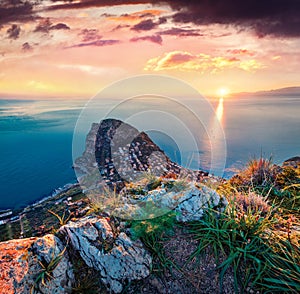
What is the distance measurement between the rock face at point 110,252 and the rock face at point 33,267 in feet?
1.04

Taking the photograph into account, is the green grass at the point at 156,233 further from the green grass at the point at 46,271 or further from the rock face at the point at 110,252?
the green grass at the point at 46,271

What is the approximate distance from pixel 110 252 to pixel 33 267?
1.15 meters

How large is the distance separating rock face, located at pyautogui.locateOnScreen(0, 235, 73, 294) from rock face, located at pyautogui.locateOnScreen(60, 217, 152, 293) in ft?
1.04

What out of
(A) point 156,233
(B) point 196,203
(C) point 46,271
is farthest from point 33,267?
(B) point 196,203

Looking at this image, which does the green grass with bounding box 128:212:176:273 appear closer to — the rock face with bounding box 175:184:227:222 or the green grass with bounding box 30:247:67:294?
the rock face with bounding box 175:184:227:222

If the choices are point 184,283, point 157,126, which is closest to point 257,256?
point 184,283

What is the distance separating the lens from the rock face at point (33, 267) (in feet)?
12.0

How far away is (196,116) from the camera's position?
7.33m

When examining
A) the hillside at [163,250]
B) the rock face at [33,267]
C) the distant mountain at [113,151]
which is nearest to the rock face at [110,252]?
the hillside at [163,250]

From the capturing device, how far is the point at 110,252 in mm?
4102

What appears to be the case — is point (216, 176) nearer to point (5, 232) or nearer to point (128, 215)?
point (128, 215)

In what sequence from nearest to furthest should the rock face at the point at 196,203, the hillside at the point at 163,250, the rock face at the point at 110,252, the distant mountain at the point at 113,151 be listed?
the hillside at the point at 163,250
the rock face at the point at 110,252
the rock face at the point at 196,203
the distant mountain at the point at 113,151

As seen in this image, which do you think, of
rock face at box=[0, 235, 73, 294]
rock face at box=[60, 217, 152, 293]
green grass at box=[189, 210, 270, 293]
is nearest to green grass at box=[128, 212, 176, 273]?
rock face at box=[60, 217, 152, 293]

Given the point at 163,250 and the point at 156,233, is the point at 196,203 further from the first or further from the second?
the point at 163,250
